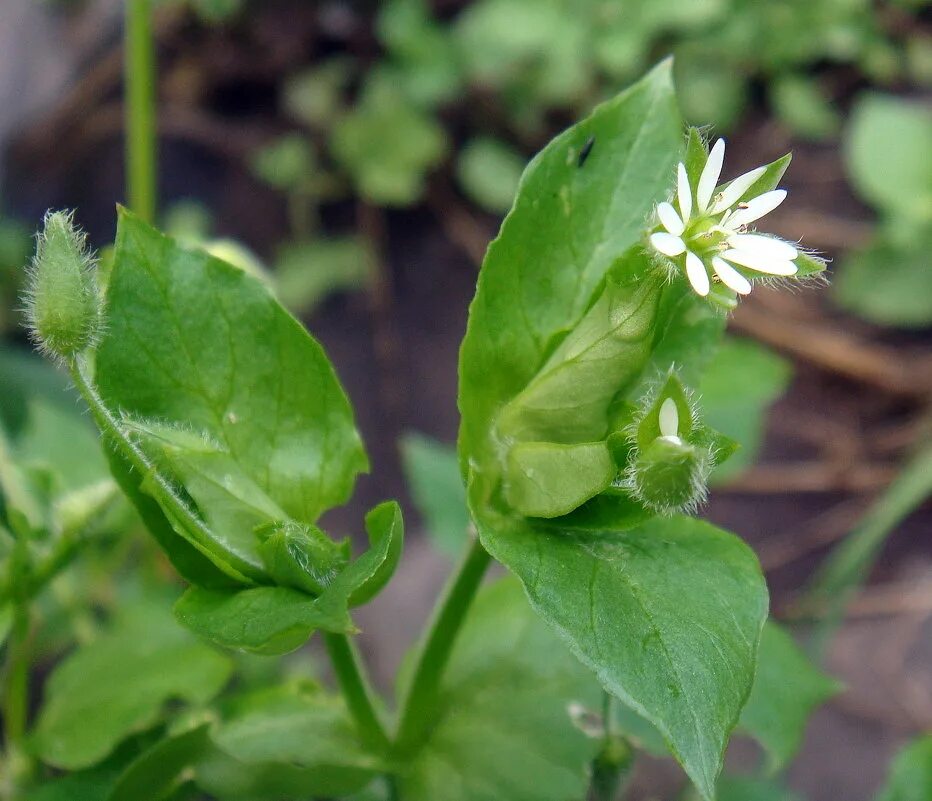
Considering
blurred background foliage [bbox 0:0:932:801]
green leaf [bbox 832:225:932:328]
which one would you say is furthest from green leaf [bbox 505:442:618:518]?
green leaf [bbox 832:225:932:328]

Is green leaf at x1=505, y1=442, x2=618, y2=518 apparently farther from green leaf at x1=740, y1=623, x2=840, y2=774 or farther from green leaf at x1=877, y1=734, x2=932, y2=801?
green leaf at x1=877, y1=734, x2=932, y2=801

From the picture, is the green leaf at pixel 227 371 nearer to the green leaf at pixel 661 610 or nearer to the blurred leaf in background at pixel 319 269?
the green leaf at pixel 661 610

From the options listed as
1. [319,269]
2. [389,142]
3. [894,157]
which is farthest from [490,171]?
[894,157]

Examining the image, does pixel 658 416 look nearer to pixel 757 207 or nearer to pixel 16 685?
pixel 757 207

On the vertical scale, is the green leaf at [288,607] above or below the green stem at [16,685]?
above

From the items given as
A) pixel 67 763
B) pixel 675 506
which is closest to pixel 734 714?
pixel 675 506

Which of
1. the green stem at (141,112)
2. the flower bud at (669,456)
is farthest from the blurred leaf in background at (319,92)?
the flower bud at (669,456)
